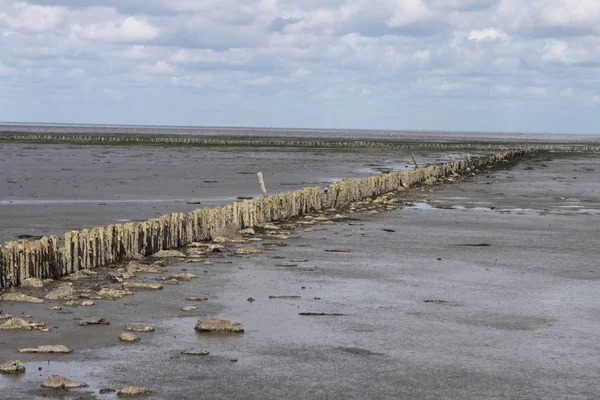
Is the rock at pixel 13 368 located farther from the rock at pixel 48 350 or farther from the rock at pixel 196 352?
the rock at pixel 196 352

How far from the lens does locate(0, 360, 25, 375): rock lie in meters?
8.69

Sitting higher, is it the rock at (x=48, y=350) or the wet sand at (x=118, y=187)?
the rock at (x=48, y=350)

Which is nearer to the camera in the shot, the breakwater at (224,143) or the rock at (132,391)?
the rock at (132,391)

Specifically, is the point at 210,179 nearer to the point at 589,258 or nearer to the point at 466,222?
the point at 466,222

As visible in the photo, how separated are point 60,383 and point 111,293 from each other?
4.53 meters

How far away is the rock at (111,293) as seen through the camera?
12.6 m

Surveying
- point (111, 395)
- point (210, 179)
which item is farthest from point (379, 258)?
point (210, 179)

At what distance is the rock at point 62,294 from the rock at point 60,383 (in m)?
4.14

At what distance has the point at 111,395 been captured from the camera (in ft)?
26.7

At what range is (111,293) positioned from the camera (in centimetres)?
1280

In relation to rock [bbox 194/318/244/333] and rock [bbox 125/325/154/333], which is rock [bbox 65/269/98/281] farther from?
rock [bbox 194/318/244/333]

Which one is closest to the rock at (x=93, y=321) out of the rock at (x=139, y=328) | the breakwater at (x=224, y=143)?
the rock at (x=139, y=328)

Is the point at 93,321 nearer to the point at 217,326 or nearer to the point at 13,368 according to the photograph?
the point at 217,326

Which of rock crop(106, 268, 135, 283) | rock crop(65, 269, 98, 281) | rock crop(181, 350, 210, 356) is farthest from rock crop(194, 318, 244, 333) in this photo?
rock crop(65, 269, 98, 281)
